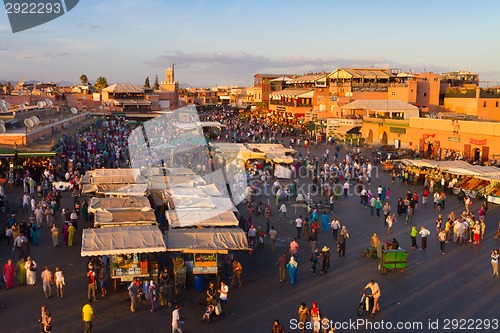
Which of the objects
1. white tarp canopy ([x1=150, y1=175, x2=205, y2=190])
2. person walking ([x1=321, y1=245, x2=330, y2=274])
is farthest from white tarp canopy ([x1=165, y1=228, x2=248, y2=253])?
white tarp canopy ([x1=150, y1=175, x2=205, y2=190])

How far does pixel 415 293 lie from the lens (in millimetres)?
11602

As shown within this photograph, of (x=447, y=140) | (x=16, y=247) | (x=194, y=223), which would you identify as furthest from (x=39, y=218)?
(x=447, y=140)

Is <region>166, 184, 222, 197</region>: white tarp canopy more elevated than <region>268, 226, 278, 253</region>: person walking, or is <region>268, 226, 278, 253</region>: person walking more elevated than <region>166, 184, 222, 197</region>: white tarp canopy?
<region>166, 184, 222, 197</region>: white tarp canopy

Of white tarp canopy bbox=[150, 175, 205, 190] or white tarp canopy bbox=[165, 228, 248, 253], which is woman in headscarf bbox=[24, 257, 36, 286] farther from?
white tarp canopy bbox=[150, 175, 205, 190]

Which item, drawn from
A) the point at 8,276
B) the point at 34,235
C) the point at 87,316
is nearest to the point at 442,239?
the point at 87,316

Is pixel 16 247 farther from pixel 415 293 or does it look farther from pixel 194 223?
pixel 415 293

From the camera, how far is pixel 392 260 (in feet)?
42.4

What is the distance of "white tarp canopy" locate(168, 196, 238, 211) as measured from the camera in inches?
575

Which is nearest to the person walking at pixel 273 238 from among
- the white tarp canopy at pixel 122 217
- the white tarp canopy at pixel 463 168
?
the white tarp canopy at pixel 122 217

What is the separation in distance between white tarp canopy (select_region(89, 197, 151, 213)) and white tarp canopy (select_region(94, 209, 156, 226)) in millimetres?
605

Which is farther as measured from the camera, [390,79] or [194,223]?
[390,79]

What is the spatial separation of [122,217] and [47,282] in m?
2.91

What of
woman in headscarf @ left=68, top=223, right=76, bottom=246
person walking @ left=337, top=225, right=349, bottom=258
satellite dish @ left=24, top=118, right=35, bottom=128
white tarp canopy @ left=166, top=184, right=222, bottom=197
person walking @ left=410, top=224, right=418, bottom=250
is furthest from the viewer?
satellite dish @ left=24, top=118, right=35, bottom=128

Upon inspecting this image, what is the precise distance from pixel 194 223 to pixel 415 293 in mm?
5676
